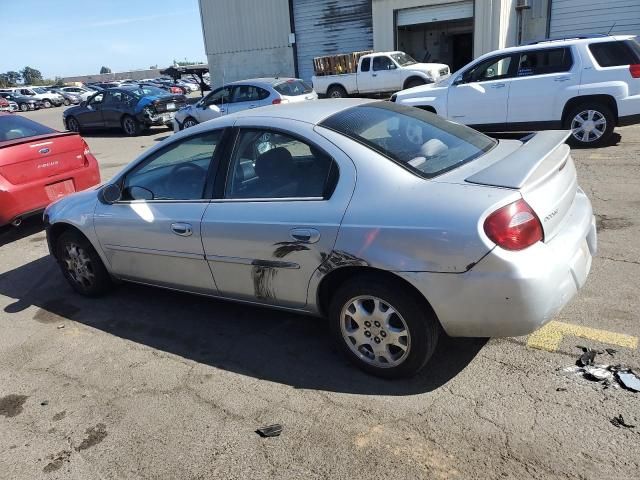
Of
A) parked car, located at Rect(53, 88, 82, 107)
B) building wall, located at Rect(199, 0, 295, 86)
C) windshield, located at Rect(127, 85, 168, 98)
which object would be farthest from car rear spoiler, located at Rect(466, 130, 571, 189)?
parked car, located at Rect(53, 88, 82, 107)

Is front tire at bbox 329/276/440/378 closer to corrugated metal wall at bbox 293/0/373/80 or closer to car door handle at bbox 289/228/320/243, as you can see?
car door handle at bbox 289/228/320/243

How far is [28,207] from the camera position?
638 centimetres

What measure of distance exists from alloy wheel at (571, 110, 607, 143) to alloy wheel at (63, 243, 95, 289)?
25.2 feet

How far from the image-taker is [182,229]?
3.65m

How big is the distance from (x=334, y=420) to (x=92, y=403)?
1510 millimetres

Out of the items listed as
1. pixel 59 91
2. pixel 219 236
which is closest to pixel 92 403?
pixel 219 236

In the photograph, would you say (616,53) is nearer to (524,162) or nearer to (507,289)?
(524,162)

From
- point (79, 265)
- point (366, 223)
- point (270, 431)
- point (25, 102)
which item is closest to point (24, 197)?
point (79, 265)

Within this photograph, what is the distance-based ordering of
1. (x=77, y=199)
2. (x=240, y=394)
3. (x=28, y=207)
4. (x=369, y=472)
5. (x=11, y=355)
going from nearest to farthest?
1. (x=369, y=472)
2. (x=240, y=394)
3. (x=11, y=355)
4. (x=77, y=199)
5. (x=28, y=207)

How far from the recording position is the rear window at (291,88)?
1390 centimetres

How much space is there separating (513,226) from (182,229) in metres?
2.17

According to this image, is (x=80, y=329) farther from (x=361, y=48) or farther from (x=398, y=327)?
(x=361, y=48)

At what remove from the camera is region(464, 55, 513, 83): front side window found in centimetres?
928

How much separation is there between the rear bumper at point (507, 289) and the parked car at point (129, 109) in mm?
15496
